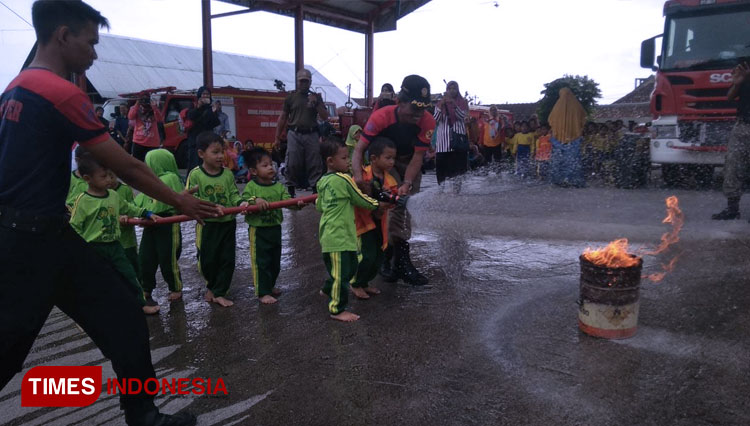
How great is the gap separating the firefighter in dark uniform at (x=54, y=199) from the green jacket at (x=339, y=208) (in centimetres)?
171

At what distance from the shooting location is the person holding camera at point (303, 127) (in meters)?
7.77

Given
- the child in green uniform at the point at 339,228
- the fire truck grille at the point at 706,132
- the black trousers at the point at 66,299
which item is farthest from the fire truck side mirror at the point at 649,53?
the black trousers at the point at 66,299

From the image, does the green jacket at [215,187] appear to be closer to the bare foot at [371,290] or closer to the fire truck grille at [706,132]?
Answer: the bare foot at [371,290]

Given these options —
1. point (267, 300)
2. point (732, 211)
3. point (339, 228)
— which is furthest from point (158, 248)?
point (732, 211)

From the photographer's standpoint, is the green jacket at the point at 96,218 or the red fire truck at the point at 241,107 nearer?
the green jacket at the point at 96,218

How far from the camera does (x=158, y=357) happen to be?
11.8 feet

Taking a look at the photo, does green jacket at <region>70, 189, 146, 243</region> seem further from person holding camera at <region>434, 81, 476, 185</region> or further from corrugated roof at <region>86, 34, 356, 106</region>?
corrugated roof at <region>86, 34, 356, 106</region>

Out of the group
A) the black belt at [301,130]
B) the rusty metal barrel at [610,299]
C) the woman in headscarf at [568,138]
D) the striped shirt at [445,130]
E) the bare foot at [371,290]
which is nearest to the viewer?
the rusty metal barrel at [610,299]

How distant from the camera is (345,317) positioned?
4121 mm

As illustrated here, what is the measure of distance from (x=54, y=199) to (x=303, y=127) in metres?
5.65

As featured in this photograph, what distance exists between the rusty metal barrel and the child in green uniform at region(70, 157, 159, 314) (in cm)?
302

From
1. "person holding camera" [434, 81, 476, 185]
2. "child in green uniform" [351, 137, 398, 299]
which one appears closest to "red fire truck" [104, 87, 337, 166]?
"person holding camera" [434, 81, 476, 185]

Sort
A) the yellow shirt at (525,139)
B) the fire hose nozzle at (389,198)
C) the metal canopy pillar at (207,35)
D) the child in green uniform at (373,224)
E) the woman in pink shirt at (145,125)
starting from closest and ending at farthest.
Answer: the fire hose nozzle at (389,198) < the child in green uniform at (373,224) < the woman in pink shirt at (145,125) < the yellow shirt at (525,139) < the metal canopy pillar at (207,35)

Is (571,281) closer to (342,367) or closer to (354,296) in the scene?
(354,296)
